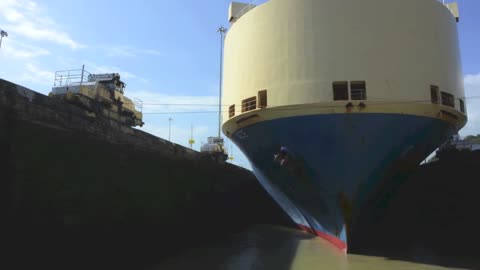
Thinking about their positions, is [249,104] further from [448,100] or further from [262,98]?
[448,100]

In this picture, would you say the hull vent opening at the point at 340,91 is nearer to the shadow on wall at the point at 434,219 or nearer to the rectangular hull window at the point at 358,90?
the rectangular hull window at the point at 358,90

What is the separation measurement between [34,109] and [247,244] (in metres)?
8.82

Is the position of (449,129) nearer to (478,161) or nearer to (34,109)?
(478,161)

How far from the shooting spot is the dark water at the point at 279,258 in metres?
9.23

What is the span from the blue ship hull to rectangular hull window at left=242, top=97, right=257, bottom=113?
0.49 meters

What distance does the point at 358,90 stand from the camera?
8.88 m

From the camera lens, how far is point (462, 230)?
1281 centimetres

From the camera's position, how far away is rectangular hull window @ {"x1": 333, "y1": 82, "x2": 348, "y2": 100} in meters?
9.05

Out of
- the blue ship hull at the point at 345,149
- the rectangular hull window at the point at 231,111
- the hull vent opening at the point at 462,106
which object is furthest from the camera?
the rectangular hull window at the point at 231,111

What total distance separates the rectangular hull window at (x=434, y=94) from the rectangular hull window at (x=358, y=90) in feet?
5.70

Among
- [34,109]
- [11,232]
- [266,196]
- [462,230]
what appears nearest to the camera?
[11,232]

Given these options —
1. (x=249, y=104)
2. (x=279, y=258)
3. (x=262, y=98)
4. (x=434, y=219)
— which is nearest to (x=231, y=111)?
(x=249, y=104)

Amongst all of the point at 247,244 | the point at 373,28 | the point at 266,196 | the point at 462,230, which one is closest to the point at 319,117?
the point at 373,28

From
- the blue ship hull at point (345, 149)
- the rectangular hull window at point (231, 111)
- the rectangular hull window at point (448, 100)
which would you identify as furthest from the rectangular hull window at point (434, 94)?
the rectangular hull window at point (231, 111)
